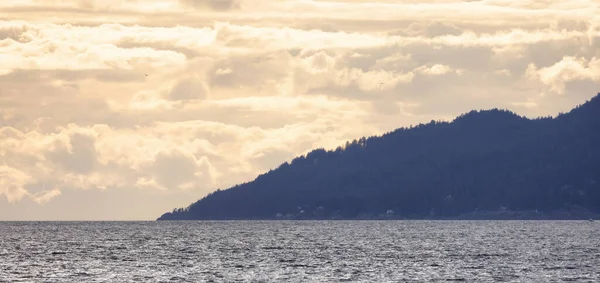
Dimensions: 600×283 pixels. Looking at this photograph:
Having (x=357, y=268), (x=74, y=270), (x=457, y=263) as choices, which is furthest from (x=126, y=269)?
(x=457, y=263)

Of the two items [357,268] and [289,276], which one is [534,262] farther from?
[289,276]

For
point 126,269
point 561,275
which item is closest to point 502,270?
point 561,275

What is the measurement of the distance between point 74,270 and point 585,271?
89.0m

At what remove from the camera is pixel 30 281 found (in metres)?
159

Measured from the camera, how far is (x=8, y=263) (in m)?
196

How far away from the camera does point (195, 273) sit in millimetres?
173625

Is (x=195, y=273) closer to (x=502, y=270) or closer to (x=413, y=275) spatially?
(x=413, y=275)

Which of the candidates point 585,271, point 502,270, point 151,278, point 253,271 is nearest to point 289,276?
point 253,271

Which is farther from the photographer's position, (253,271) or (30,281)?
(253,271)

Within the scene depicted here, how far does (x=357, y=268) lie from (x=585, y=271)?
39.8 m

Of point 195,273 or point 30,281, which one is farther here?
point 195,273

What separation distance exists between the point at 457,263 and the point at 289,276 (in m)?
42.5

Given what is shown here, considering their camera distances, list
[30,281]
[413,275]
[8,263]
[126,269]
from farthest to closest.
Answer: [8,263] < [126,269] < [413,275] < [30,281]

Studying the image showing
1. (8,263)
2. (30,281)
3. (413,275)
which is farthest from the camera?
(8,263)
